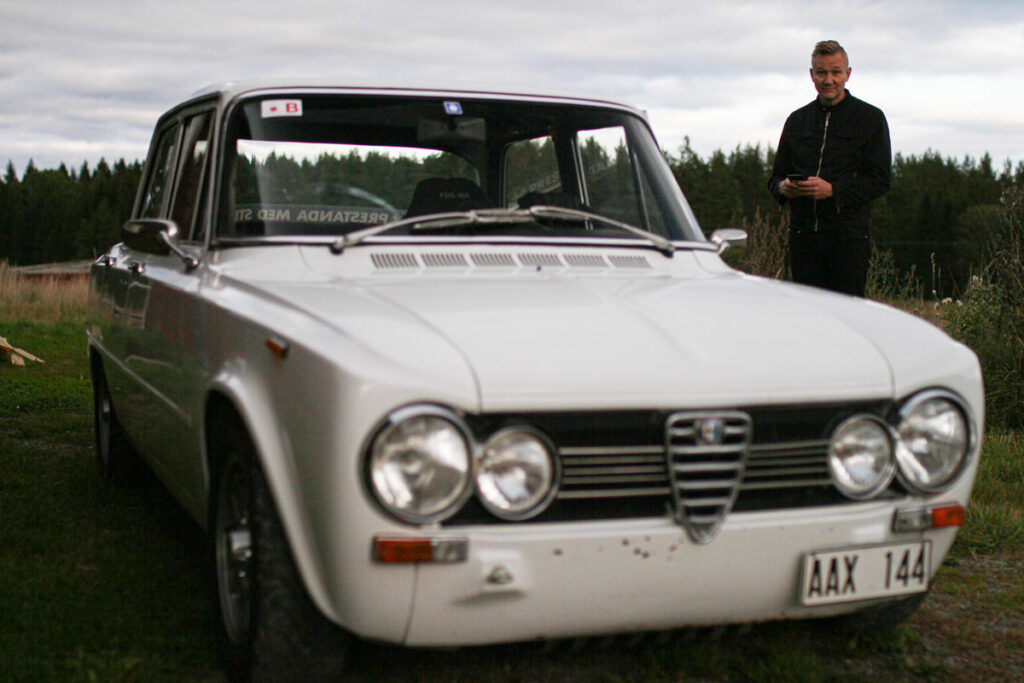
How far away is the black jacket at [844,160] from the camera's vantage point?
20.7ft

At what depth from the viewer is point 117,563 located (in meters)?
4.28

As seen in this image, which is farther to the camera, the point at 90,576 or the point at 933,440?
the point at 90,576

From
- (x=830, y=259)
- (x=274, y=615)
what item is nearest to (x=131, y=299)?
(x=274, y=615)

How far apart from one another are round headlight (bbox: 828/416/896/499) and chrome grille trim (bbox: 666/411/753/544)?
0.27 m

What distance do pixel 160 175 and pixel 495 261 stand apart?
226 cm

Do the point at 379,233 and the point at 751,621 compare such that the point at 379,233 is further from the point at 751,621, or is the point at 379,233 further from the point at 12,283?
the point at 12,283

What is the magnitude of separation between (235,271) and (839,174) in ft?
13.2

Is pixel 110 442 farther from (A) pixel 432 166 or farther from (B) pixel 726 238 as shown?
(B) pixel 726 238

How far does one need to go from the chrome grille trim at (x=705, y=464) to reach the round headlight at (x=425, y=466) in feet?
1.60

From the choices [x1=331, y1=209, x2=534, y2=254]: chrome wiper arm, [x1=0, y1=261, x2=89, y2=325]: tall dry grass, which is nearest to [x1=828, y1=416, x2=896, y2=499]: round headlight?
[x1=331, y1=209, x2=534, y2=254]: chrome wiper arm

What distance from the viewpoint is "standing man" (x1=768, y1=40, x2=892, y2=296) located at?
6328mm

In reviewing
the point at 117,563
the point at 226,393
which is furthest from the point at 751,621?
the point at 117,563

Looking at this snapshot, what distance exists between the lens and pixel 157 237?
387 cm

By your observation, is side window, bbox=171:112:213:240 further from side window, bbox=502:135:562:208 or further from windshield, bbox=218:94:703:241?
side window, bbox=502:135:562:208
